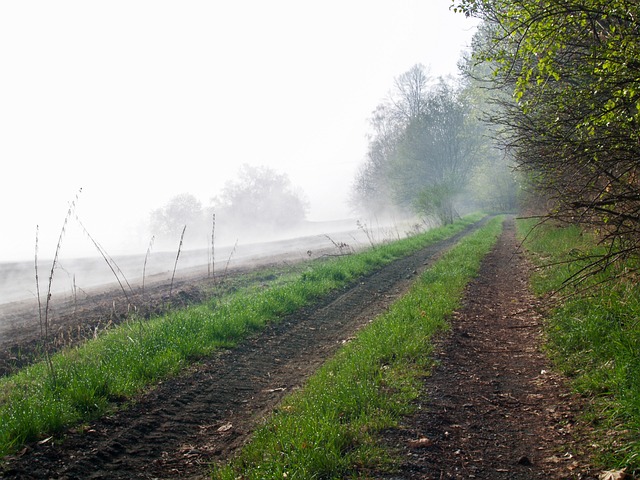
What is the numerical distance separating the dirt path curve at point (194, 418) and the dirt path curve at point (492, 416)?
1859 mm

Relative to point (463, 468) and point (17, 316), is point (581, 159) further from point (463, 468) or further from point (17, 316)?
point (17, 316)

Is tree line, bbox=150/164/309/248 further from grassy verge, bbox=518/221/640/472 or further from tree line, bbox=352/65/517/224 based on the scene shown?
grassy verge, bbox=518/221/640/472

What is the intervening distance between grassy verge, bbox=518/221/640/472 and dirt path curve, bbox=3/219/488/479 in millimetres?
3344

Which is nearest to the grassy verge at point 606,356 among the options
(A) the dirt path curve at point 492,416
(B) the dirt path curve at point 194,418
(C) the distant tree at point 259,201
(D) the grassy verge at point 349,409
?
(A) the dirt path curve at point 492,416

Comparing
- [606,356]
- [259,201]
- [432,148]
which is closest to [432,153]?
[432,148]

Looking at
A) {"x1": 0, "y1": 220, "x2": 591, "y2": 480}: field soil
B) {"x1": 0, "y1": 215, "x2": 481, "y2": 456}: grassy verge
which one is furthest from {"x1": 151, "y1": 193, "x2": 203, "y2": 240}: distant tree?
{"x1": 0, "y1": 220, "x2": 591, "y2": 480}: field soil

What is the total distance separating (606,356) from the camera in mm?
4949

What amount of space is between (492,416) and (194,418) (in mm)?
3307

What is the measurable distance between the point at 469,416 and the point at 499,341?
267 centimetres

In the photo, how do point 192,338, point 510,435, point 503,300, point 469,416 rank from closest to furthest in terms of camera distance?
point 510,435
point 469,416
point 192,338
point 503,300

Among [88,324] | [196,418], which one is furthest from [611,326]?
[88,324]

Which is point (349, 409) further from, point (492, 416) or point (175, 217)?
point (175, 217)

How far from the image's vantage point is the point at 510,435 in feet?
13.7

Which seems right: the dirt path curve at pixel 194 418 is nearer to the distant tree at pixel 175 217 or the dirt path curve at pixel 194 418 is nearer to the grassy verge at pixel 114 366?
the grassy verge at pixel 114 366
